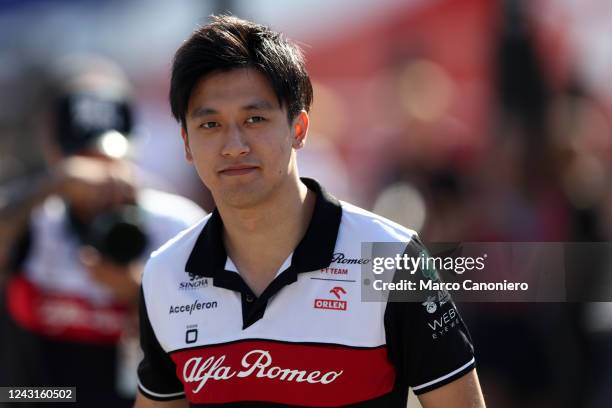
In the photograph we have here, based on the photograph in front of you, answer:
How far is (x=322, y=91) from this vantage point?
9.38 meters

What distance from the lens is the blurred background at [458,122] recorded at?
250 inches

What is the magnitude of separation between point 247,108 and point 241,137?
0.08 meters

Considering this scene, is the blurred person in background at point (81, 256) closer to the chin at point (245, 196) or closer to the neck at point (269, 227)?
the neck at point (269, 227)

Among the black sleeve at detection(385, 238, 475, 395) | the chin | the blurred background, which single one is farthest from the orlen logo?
the blurred background

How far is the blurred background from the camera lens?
250 inches

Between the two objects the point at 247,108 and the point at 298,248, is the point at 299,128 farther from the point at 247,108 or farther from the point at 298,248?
the point at 298,248

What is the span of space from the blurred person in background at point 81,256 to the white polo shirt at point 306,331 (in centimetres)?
151

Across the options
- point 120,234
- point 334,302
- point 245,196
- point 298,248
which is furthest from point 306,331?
point 120,234

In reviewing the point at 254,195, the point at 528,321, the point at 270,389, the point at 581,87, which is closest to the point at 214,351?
the point at 270,389

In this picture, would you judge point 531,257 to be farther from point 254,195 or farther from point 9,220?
point 9,220

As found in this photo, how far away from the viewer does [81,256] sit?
5.14 metres

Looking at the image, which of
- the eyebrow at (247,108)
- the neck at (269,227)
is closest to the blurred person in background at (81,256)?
the neck at (269,227)

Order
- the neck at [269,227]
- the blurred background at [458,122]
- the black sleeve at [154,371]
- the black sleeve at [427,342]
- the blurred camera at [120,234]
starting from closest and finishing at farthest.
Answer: the black sleeve at [427,342], the neck at [269,227], the black sleeve at [154,371], the blurred camera at [120,234], the blurred background at [458,122]

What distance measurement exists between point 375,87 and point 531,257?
5.50 metres
